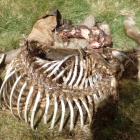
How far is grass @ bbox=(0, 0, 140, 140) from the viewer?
8.72 ft

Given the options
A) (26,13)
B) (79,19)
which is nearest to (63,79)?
(79,19)

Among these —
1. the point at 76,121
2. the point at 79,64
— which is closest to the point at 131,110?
the point at 76,121

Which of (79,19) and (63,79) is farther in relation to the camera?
(79,19)

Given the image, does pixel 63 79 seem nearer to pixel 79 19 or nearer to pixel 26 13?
pixel 79 19

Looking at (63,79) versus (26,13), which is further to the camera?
(26,13)

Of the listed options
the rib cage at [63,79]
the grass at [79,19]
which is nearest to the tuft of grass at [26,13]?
the grass at [79,19]

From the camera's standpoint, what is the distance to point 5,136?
2588 mm

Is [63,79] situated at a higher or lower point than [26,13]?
lower

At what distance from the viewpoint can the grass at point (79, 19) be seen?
8.72 ft

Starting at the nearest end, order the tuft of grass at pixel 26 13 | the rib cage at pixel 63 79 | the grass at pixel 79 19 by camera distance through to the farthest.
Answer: the rib cage at pixel 63 79 < the grass at pixel 79 19 < the tuft of grass at pixel 26 13

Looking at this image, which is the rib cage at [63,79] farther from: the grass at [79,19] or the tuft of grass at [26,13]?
the tuft of grass at [26,13]

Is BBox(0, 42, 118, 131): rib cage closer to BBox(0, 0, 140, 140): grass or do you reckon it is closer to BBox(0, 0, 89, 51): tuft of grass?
BBox(0, 0, 140, 140): grass

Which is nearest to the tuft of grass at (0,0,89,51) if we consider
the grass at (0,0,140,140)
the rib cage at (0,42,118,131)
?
the grass at (0,0,140,140)

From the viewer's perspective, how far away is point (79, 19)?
3307 mm
